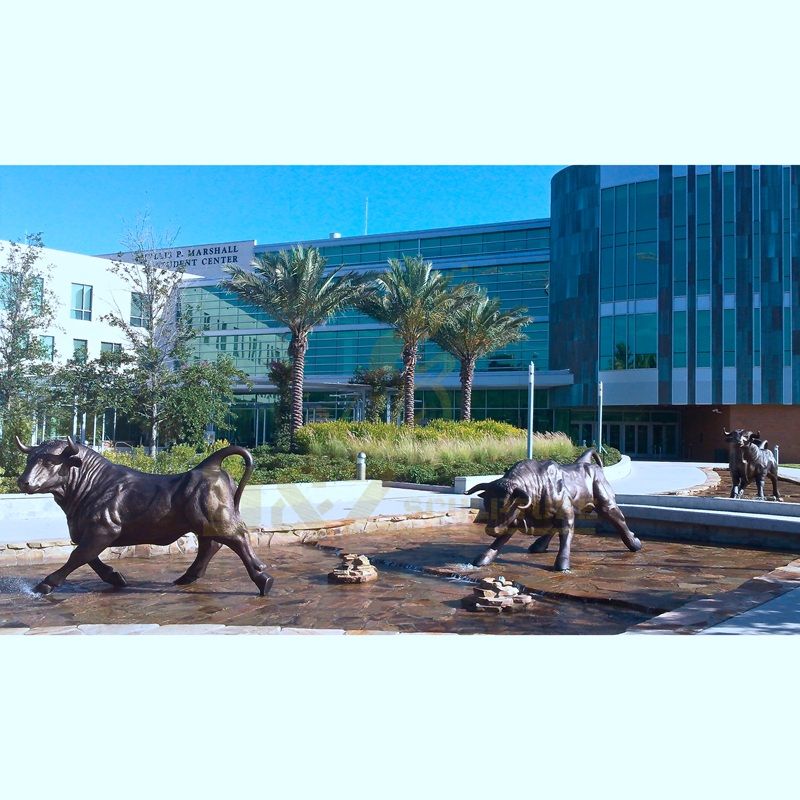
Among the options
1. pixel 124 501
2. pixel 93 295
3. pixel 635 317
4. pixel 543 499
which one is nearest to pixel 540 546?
pixel 543 499

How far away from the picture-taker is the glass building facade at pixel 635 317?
39.4 meters

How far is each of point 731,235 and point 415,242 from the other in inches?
785

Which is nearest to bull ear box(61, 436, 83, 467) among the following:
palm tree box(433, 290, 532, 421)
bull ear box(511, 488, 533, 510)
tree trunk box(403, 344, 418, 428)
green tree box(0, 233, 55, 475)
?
bull ear box(511, 488, 533, 510)

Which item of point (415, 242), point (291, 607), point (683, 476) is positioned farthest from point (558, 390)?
point (291, 607)

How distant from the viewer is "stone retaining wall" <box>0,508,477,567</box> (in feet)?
31.1

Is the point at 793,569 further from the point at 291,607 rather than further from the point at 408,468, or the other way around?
the point at 408,468

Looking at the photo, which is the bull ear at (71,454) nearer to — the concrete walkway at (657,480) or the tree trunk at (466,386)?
the concrete walkway at (657,480)

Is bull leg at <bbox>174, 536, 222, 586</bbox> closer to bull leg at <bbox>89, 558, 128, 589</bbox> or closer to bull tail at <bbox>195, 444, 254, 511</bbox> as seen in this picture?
bull leg at <bbox>89, 558, 128, 589</bbox>

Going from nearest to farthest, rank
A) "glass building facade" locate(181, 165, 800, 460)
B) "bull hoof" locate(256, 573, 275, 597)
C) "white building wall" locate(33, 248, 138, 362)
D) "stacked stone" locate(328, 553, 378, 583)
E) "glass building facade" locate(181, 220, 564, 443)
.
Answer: "bull hoof" locate(256, 573, 275, 597) < "stacked stone" locate(328, 553, 378, 583) < "white building wall" locate(33, 248, 138, 362) < "glass building facade" locate(181, 165, 800, 460) < "glass building facade" locate(181, 220, 564, 443)

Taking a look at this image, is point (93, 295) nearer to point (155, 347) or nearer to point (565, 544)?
point (155, 347)

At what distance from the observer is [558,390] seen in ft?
146

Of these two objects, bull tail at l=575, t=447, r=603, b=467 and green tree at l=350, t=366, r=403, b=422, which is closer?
bull tail at l=575, t=447, r=603, b=467

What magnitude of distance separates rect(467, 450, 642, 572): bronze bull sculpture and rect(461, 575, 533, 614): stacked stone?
1259mm

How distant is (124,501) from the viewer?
24.5 feet
